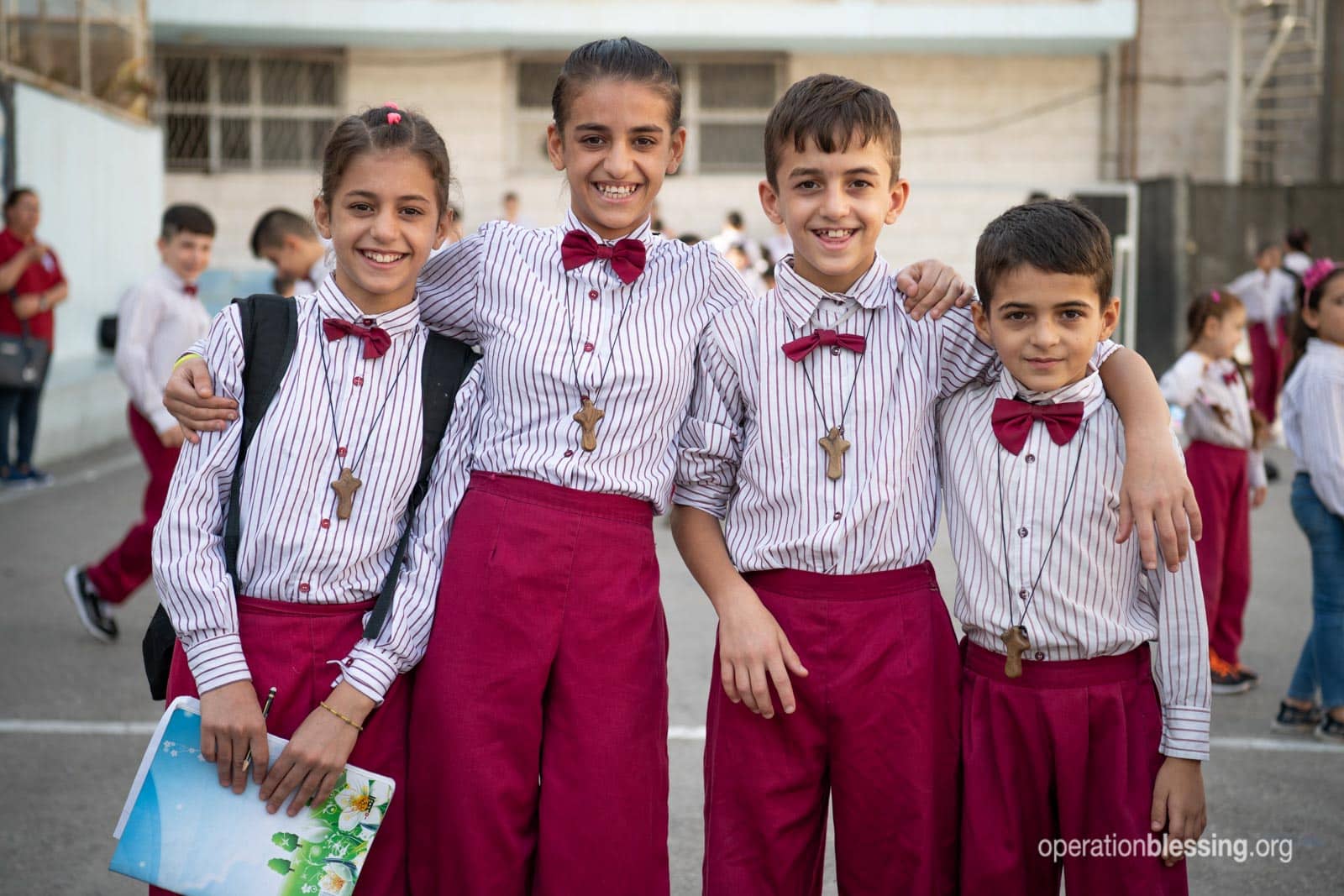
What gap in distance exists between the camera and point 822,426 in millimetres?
2551

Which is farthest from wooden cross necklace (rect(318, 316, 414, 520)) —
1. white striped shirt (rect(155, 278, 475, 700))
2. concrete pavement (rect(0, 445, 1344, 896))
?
concrete pavement (rect(0, 445, 1344, 896))

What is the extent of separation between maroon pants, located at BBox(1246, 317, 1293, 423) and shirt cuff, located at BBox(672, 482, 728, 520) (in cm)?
1085

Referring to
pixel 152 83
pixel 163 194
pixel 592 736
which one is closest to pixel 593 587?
pixel 592 736

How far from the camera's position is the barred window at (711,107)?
17.6 m

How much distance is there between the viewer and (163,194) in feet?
56.4

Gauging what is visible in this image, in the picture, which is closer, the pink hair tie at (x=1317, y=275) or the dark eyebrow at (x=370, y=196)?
the dark eyebrow at (x=370, y=196)

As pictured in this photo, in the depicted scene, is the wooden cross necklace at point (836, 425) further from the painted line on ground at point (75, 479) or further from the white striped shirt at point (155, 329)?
the painted line on ground at point (75, 479)

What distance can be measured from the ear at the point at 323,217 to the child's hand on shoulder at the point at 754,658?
107 cm

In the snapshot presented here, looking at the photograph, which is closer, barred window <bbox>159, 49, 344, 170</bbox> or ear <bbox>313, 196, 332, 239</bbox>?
ear <bbox>313, 196, 332, 239</bbox>

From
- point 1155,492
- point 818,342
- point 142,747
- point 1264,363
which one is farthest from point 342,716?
point 1264,363

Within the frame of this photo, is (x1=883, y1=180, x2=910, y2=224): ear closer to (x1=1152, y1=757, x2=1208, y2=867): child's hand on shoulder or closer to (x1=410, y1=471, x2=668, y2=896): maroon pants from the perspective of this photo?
(x1=410, y1=471, x2=668, y2=896): maroon pants

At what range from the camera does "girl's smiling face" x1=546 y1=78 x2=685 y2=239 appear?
258 centimetres

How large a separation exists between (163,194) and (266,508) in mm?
16231

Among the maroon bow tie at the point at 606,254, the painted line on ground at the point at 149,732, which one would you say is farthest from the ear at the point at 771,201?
the painted line on ground at the point at 149,732
